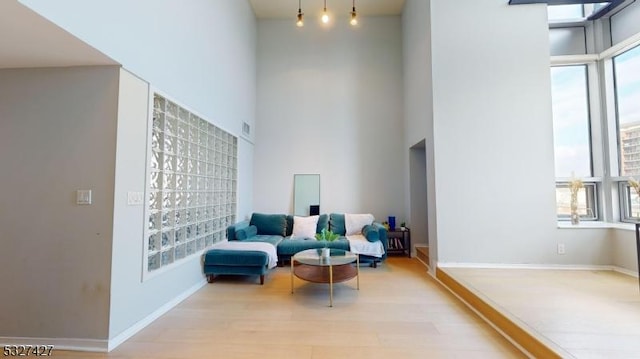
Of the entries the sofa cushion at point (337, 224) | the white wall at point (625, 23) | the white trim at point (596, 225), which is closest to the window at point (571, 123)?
the white wall at point (625, 23)

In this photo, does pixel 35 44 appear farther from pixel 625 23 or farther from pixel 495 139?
pixel 625 23

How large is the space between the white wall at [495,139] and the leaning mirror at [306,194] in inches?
98.7

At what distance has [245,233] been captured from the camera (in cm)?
454

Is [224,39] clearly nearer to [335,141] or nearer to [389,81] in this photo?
[335,141]

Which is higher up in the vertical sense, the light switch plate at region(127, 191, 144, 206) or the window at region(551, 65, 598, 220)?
the window at region(551, 65, 598, 220)

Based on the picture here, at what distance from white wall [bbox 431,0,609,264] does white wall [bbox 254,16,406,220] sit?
5.82 ft

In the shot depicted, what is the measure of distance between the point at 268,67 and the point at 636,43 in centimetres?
578

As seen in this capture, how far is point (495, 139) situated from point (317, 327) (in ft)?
11.4

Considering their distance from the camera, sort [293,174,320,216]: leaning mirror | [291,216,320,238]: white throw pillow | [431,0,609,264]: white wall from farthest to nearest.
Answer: [293,174,320,216]: leaning mirror, [291,216,320,238]: white throw pillow, [431,0,609,264]: white wall

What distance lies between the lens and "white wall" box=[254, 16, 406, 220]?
18.9 ft

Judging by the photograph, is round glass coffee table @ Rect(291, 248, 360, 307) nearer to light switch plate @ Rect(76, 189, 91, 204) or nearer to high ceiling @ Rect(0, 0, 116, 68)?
light switch plate @ Rect(76, 189, 91, 204)

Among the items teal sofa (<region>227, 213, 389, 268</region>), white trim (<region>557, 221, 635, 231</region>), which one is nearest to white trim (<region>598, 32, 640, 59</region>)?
white trim (<region>557, 221, 635, 231</region>)

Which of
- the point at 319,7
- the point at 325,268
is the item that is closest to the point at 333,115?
the point at 319,7

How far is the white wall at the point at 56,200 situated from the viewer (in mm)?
2195
